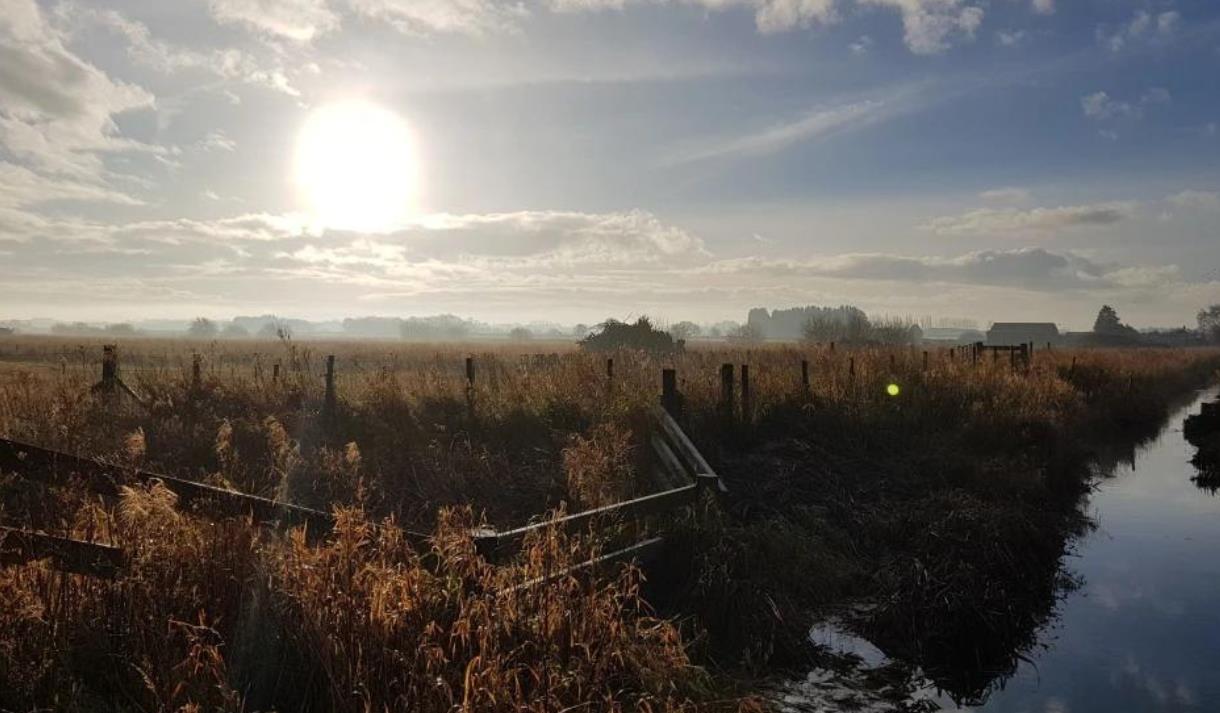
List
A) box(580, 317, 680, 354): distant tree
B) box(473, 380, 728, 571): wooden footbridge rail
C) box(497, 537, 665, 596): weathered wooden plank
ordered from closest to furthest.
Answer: box(497, 537, 665, 596): weathered wooden plank → box(473, 380, 728, 571): wooden footbridge rail → box(580, 317, 680, 354): distant tree

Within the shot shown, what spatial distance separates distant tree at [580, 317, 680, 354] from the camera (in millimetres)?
42281

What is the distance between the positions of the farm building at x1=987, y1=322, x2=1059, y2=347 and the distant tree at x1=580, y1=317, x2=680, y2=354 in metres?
121

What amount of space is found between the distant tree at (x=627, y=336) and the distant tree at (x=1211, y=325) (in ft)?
438

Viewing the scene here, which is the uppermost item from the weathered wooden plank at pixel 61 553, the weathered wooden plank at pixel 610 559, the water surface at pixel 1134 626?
the weathered wooden plank at pixel 61 553

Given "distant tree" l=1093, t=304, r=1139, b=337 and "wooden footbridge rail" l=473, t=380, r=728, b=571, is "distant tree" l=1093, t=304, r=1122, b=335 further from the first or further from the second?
"wooden footbridge rail" l=473, t=380, r=728, b=571

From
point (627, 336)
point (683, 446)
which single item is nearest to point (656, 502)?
point (683, 446)

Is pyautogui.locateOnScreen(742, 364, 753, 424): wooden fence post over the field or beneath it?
over

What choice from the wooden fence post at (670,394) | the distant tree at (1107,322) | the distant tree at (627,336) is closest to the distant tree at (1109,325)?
the distant tree at (1107,322)

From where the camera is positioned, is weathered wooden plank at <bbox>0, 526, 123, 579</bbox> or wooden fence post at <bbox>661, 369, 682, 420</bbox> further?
wooden fence post at <bbox>661, 369, 682, 420</bbox>

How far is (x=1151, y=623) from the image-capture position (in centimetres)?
804

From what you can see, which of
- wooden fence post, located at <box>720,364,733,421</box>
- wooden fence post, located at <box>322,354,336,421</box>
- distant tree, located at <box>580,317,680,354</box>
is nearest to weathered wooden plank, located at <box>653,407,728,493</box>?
wooden fence post, located at <box>720,364,733,421</box>

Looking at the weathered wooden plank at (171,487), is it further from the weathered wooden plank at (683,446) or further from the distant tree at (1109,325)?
the distant tree at (1109,325)

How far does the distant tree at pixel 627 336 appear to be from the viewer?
139 ft

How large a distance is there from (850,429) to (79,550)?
11.8 metres
